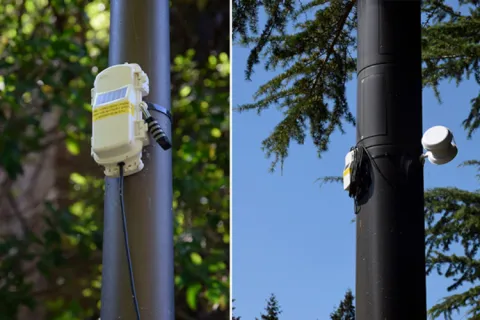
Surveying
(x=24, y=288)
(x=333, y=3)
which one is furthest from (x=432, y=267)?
(x=24, y=288)

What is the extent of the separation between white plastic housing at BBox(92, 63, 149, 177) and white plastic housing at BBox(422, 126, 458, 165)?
1.00 meters

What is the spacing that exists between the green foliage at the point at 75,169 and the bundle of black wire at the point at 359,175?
4.31 feet

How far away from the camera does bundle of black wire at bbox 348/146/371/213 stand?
2.18 meters

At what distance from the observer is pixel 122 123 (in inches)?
56.2

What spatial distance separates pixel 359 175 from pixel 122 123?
97cm

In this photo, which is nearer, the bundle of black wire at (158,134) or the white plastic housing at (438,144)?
the bundle of black wire at (158,134)

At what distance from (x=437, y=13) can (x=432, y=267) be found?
5.19 ft

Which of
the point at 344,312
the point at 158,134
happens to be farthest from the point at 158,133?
the point at 344,312

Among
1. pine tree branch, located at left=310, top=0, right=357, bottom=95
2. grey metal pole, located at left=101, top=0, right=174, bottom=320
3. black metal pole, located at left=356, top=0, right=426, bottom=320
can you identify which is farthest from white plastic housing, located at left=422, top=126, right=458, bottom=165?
pine tree branch, located at left=310, top=0, right=357, bottom=95

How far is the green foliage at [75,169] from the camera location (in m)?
3.39

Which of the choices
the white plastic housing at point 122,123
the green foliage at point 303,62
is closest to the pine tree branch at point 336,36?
the green foliage at point 303,62

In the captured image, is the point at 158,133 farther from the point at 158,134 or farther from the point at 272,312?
the point at 272,312

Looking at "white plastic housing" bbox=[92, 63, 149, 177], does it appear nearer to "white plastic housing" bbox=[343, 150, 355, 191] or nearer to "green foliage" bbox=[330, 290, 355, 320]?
"white plastic housing" bbox=[343, 150, 355, 191]

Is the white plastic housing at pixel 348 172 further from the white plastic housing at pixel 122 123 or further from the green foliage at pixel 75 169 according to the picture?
the green foliage at pixel 75 169
